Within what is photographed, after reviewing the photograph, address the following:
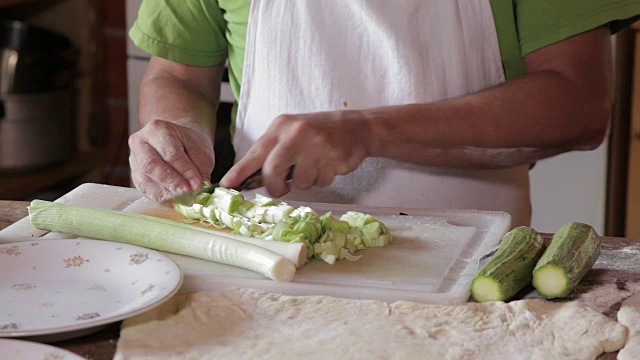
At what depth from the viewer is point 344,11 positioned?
178cm

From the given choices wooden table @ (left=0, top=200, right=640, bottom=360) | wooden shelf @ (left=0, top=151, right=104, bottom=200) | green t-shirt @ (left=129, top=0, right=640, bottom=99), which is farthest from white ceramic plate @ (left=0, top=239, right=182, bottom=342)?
wooden shelf @ (left=0, top=151, right=104, bottom=200)

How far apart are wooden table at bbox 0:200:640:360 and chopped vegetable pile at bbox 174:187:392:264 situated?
0.86 ft

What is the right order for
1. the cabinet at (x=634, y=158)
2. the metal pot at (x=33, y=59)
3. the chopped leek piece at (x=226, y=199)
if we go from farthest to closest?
the metal pot at (x=33, y=59)
the cabinet at (x=634, y=158)
the chopped leek piece at (x=226, y=199)

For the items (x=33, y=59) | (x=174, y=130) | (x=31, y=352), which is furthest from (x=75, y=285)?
(x=33, y=59)

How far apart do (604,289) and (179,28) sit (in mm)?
1056

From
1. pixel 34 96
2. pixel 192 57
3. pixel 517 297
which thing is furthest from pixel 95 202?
pixel 34 96

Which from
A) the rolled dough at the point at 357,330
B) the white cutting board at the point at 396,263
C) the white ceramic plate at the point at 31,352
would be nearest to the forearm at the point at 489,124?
the white cutting board at the point at 396,263

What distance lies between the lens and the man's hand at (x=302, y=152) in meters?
1.55

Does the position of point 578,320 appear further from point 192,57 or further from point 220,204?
point 192,57

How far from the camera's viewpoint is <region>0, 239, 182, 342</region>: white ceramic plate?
113 centimetres

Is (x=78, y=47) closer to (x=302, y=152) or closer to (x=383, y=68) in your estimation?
(x=383, y=68)

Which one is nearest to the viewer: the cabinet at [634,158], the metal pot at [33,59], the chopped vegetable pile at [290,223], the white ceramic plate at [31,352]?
the white ceramic plate at [31,352]

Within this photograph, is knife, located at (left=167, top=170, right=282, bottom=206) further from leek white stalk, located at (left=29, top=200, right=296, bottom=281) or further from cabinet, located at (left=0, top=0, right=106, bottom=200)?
cabinet, located at (left=0, top=0, right=106, bottom=200)

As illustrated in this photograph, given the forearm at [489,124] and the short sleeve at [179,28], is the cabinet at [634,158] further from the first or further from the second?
the short sleeve at [179,28]
